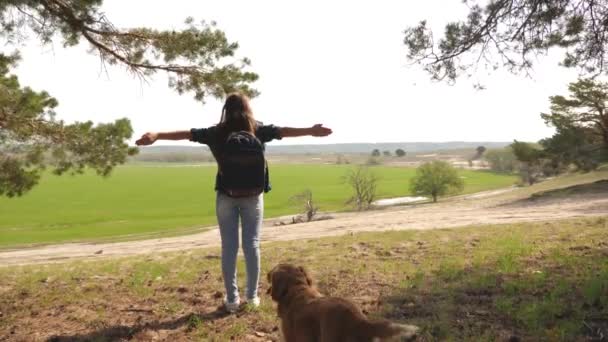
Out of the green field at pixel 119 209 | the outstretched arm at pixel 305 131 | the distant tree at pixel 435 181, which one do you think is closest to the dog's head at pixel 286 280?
the outstretched arm at pixel 305 131

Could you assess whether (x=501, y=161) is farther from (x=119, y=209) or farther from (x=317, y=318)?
(x=317, y=318)

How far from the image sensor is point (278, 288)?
364 cm

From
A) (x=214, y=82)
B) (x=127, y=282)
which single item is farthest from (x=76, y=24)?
(x=127, y=282)

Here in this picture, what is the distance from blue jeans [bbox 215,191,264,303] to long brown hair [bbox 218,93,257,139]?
656 millimetres

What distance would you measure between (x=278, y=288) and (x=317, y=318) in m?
0.61

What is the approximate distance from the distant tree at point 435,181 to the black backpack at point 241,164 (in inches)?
2203

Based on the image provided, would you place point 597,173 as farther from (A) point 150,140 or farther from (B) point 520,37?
(A) point 150,140

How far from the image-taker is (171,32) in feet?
23.4

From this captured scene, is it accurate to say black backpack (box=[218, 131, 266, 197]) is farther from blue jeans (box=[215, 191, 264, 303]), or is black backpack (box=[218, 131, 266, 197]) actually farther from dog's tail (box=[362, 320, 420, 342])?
dog's tail (box=[362, 320, 420, 342])

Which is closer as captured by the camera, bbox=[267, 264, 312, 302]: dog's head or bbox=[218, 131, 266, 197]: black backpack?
bbox=[267, 264, 312, 302]: dog's head

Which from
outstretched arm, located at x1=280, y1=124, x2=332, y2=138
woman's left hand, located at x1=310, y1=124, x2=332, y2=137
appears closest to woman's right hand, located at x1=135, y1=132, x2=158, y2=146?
outstretched arm, located at x1=280, y1=124, x2=332, y2=138

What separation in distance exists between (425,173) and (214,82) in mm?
54701

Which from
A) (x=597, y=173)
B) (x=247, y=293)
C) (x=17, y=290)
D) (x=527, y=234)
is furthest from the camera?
(x=597, y=173)

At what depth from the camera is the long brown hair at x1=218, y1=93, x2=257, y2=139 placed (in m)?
4.48
